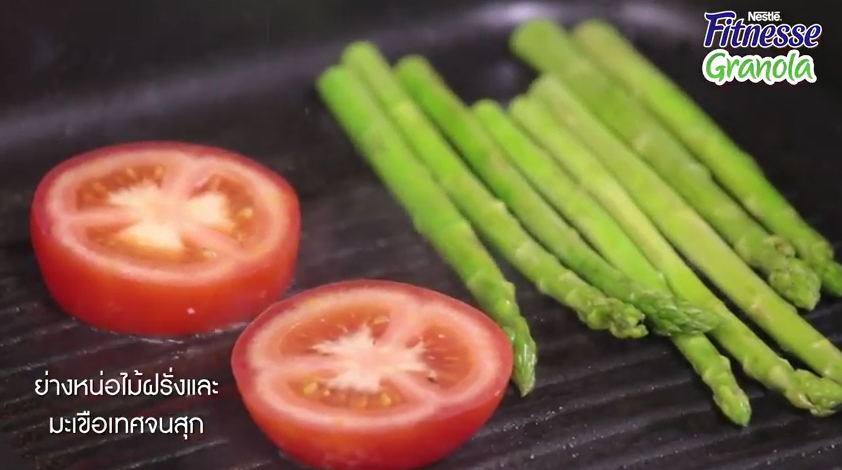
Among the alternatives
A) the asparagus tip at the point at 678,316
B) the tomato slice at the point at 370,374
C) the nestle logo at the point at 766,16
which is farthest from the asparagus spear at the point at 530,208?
the nestle logo at the point at 766,16

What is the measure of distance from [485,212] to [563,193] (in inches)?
5.8

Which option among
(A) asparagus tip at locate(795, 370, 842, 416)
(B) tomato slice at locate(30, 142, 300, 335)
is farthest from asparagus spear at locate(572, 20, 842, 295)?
(B) tomato slice at locate(30, 142, 300, 335)

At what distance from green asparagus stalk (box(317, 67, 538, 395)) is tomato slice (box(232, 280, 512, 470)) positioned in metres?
0.07

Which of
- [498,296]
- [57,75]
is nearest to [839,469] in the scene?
[498,296]

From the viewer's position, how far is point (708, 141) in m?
2.10

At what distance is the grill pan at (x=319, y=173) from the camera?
1.65 metres

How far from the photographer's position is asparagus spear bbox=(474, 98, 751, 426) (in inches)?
67.0

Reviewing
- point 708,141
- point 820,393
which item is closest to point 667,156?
point 708,141

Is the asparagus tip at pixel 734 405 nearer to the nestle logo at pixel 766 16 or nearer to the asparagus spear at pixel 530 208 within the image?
the asparagus spear at pixel 530 208

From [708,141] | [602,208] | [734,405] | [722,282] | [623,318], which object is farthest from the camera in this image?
[708,141]

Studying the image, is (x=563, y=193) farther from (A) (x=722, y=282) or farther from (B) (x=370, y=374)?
(B) (x=370, y=374)

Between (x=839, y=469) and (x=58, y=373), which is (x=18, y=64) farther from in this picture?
(x=839, y=469)

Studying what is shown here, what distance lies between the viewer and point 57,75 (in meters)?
2.20

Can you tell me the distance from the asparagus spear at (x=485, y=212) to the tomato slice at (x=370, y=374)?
19cm
